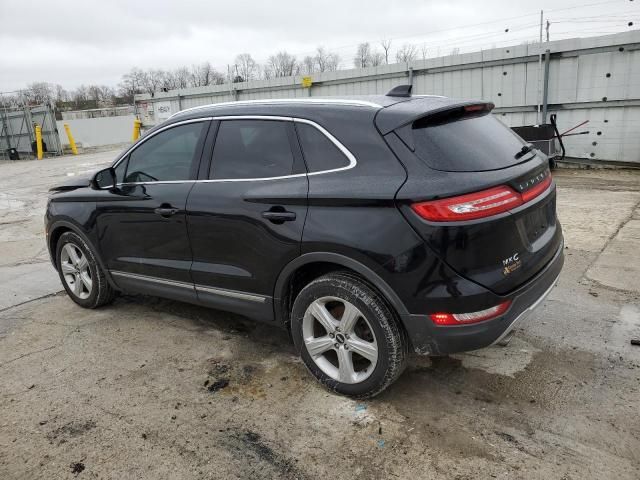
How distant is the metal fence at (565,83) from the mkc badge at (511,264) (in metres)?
9.95

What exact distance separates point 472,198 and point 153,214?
2406mm

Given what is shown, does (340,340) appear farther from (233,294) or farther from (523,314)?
(523,314)

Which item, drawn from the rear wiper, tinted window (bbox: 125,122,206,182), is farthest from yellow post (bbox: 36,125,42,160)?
the rear wiper

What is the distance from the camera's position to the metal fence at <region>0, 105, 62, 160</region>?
964 inches

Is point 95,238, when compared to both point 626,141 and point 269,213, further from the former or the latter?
point 626,141

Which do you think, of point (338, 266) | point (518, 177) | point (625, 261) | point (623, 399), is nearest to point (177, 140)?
point (338, 266)

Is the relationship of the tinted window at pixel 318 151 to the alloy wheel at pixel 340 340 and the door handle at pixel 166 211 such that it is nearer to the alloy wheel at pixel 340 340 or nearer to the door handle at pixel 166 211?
the alloy wheel at pixel 340 340

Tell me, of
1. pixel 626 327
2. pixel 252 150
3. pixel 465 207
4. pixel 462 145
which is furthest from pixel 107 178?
pixel 626 327

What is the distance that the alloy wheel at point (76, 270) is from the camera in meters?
4.68

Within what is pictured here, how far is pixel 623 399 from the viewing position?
294 centimetres

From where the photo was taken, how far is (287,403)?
122 inches

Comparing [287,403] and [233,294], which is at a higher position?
[233,294]

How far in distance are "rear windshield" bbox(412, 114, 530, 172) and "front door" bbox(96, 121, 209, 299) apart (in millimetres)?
1685

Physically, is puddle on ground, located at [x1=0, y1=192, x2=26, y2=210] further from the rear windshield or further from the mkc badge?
the mkc badge
